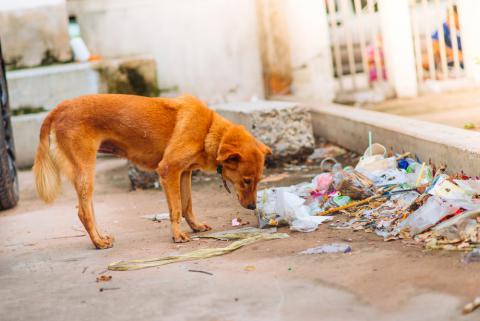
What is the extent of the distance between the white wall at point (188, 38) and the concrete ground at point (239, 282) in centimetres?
552

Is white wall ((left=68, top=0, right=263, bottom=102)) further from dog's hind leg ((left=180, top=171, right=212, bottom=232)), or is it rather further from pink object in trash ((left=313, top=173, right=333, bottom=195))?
dog's hind leg ((left=180, top=171, right=212, bottom=232))

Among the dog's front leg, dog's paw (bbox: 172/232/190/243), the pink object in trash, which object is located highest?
the dog's front leg

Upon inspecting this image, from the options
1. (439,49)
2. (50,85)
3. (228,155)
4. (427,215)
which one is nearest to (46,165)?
(228,155)

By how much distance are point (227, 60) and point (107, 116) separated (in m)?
6.05

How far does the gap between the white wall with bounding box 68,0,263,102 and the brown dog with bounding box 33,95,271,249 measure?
5.53 metres

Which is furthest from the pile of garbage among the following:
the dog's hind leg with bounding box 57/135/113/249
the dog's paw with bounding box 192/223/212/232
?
the dog's hind leg with bounding box 57/135/113/249

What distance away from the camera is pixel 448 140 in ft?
20.1

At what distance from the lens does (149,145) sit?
19.7 ft

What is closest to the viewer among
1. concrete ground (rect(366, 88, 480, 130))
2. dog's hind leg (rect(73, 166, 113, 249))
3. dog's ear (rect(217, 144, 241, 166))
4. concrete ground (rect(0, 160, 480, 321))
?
concrete ground (rect(0, 160, 480, 321))

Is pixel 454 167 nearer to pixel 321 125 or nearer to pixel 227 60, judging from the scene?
pixel 321 125

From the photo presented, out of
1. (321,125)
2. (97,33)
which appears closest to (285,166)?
(321,125)

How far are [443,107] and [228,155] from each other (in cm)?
454

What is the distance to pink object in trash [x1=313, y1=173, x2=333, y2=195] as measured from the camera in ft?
20.9

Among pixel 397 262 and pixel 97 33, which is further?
pixel 97 33
